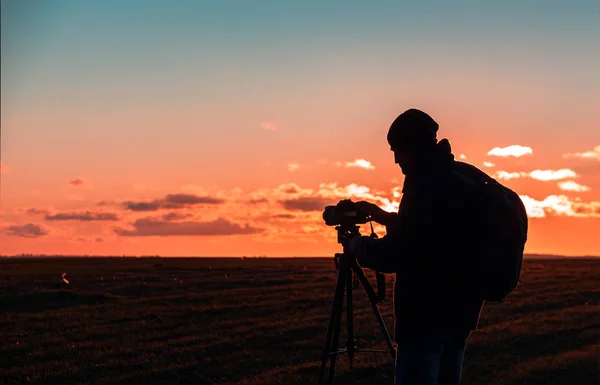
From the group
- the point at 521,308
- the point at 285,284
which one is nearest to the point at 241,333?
the point at 521,308

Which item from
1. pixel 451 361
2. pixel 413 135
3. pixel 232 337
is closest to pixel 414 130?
pixel 413 135

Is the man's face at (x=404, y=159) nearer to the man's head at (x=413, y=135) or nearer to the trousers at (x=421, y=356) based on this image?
the man's head at (x=413, y=135)

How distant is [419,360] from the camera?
4773 millimetres

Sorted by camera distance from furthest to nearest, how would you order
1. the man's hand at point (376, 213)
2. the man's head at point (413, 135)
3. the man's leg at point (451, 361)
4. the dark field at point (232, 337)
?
the dark field at point (232, 337), the man's hand at point (376, 213), the man's leg at point (451, 361), the man's head at point (413, 135)

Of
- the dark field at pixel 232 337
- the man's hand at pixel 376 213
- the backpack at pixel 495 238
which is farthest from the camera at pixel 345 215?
the dark field at pixel 232 337

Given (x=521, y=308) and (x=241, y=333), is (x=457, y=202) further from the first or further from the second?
(x=521, y=308)

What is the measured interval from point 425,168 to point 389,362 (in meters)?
9.55

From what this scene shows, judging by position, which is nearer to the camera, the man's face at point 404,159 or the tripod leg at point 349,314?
the man's face at point 404,159

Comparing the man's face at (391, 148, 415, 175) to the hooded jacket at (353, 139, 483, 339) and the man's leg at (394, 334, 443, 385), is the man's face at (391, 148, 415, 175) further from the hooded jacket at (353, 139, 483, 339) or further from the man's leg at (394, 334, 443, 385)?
the man's leg at (394, 334, 443, 385)

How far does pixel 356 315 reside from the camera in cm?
2278

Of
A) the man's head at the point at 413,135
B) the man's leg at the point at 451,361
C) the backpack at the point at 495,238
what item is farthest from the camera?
the man's leg at the point at 451,361

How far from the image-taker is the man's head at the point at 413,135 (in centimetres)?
497

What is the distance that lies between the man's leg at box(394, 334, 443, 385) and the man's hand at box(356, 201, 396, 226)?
1002 mm

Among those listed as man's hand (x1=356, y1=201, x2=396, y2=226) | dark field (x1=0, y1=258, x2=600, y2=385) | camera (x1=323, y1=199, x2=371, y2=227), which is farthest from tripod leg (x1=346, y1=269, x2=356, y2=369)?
dark field (x1=0, y1=258, x2=600, y2=385)
